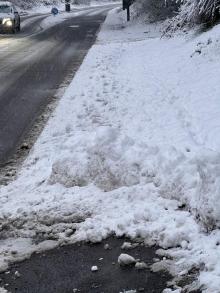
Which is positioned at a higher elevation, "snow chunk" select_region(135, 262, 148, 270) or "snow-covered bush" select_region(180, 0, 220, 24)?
"snow-covered bush" select_region(180, 0, 220, 24)

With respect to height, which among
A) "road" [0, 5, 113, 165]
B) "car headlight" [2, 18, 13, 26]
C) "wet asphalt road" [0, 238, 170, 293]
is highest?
"car headlight" [2, 18, 13, 26]

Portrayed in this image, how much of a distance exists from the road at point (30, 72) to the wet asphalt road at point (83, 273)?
10.1 feet

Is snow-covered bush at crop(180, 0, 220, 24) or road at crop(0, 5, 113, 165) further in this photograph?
snow-covered bush at crop(180, 0, 220, 24)

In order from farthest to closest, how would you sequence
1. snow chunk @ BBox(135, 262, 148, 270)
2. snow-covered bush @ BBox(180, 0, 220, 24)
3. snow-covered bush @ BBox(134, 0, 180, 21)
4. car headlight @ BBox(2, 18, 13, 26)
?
car headlight @ BBox(2, 18, 13, 26) < snow-covered bush @ BBox(134, 0, 180, 21) < snow-covered bush @ BBox(180, 0, 220, 24) < snow chunk @ BBox(135, 262, 148, 270)

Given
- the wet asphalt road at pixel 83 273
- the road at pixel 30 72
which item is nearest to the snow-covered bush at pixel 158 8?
the road at pixel 30 72

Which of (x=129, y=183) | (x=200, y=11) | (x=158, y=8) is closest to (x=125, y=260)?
(x=129, y=183)

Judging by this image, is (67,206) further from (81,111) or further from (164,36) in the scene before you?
(164,36)

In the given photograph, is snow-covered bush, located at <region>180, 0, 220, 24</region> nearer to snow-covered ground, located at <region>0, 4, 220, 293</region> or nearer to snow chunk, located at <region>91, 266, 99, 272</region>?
snow-covered ground, located at <region>0, 4, 220, 293</region>

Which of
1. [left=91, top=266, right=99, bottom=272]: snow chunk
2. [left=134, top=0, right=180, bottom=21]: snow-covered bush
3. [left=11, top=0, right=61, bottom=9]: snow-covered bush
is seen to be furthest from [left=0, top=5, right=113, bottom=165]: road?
[left=11, top=0, right=61, bottom=9]: snow-covered bush

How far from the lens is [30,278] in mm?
4457

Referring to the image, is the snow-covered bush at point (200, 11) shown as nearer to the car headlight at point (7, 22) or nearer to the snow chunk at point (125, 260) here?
the snow chunk at point (125, 260)

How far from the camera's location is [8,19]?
30.9m

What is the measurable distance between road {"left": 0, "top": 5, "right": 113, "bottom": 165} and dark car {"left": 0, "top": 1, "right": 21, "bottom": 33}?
6.12 ft

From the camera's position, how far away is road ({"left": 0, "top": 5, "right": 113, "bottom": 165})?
9.57 meters
